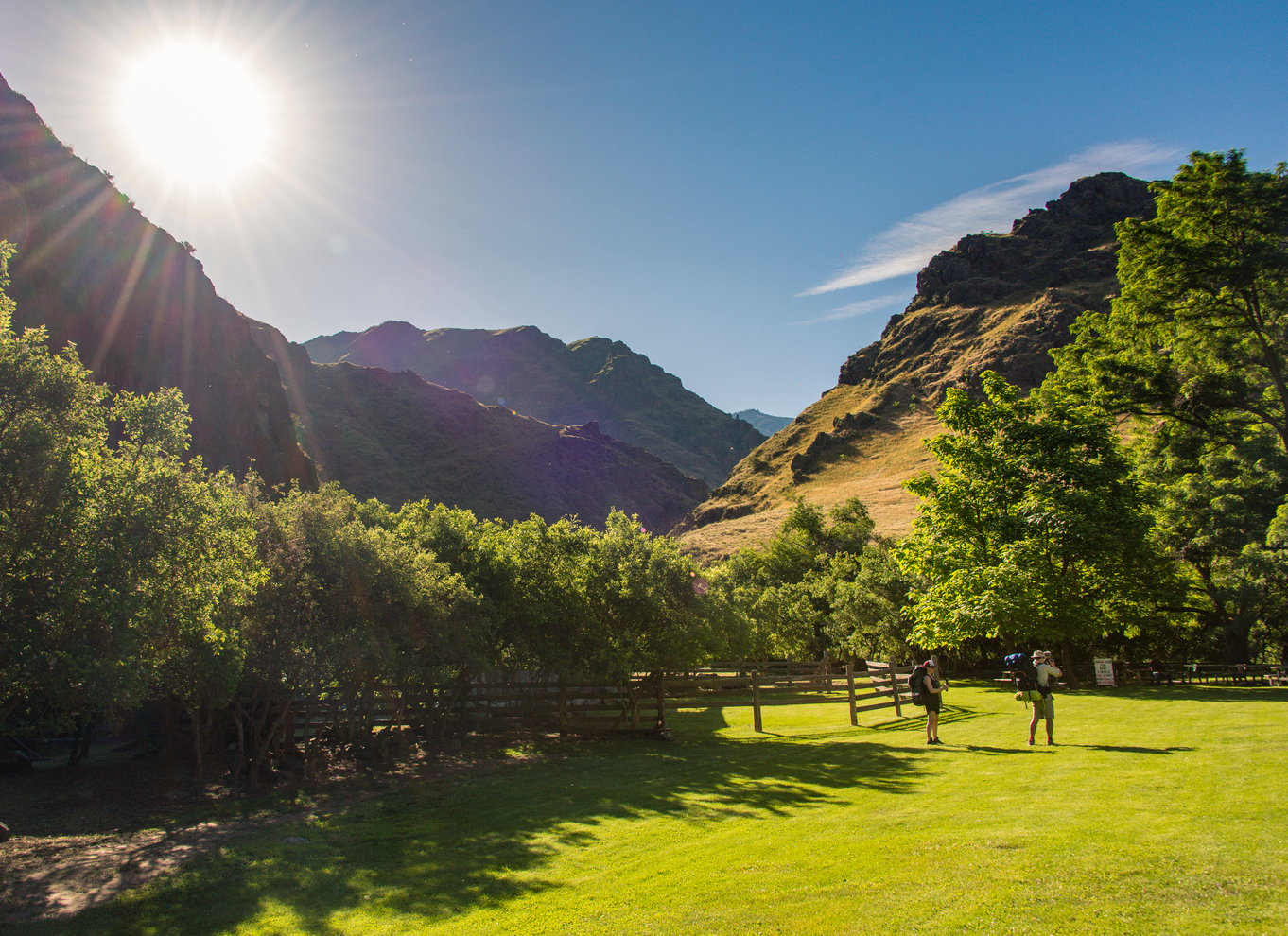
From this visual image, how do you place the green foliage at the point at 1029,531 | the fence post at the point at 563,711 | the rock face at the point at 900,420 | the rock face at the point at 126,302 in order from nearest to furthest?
the green foliage at the point at 1029,531, the fence post at the point at 563,711, the rock face at the point at 126,302, the rock face at the point at 900,420

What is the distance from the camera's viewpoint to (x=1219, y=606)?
32.8 m

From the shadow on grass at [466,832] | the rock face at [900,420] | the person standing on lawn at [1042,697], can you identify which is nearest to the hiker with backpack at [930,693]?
the shadow on grass at [466,832]

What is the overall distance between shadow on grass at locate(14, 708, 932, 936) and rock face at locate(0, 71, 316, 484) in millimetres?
45959

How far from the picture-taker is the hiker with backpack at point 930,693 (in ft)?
56.5

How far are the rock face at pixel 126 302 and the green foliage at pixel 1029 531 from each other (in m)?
49.3

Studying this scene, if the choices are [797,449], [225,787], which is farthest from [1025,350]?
[225,787]

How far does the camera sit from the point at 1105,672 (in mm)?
28578

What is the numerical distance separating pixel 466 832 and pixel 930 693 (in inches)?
457

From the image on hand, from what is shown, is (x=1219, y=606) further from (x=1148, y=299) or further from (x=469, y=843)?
(x=469, y=843)

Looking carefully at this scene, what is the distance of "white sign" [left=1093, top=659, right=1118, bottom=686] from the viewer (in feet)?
93.5

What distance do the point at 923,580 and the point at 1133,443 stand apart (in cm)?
1235

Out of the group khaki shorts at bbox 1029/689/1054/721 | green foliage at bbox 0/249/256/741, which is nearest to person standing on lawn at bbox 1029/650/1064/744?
khaki shorts at bbox 1029/689/1054/721

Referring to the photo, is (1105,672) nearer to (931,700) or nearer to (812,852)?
(931,700)

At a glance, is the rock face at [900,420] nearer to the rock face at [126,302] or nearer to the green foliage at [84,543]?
the rock face at [126,302]
